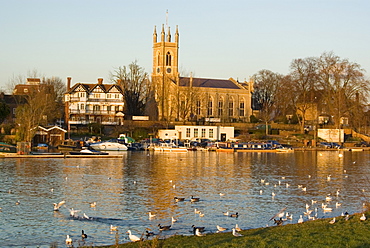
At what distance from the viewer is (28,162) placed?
52.9 m

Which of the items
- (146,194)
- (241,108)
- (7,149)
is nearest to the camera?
(146,194)

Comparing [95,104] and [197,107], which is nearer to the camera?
[95,104]

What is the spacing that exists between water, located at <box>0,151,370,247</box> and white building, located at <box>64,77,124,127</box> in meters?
41.7

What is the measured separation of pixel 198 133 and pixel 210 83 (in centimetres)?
2858

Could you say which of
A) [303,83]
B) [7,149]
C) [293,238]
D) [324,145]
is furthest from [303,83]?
[293,238]

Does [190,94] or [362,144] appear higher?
[190,94]

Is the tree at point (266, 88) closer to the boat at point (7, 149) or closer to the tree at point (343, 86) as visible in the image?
the tree at point (343, 86)

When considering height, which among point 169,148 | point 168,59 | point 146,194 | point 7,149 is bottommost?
point 146,194

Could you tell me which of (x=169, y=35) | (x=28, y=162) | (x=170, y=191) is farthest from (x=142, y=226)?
(x=169, y=35)

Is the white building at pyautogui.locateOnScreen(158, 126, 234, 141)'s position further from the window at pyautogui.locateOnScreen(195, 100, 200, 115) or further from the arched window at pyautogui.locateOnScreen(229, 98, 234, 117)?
the arched window at pyautogui.locateOnScreen(229, 98, 234, 117)

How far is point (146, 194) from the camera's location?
1291 inches

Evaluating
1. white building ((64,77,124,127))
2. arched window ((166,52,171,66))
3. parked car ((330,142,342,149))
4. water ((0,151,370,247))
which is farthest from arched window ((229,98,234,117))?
water ((0,151,370,247))

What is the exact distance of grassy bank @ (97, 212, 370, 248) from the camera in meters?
17.0

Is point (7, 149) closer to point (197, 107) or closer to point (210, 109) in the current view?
point (197, 107)
